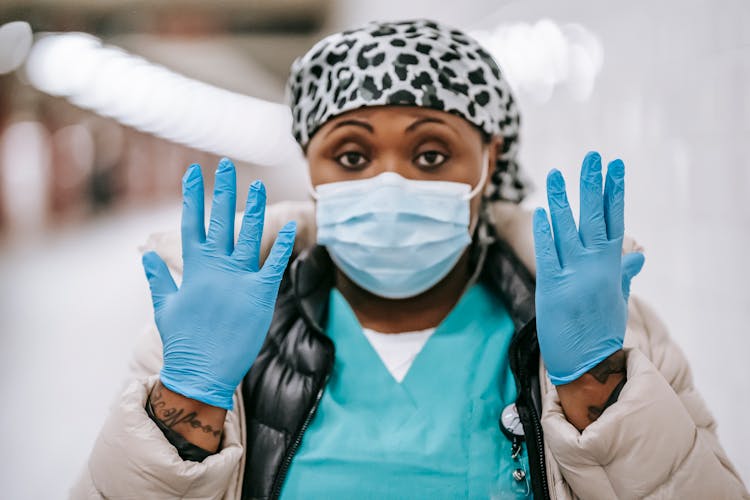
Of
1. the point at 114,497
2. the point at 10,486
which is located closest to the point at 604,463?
the point at 114,497

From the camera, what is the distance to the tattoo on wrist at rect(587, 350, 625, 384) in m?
1.02

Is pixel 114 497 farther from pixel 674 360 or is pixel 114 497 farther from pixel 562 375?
pixel 674 360

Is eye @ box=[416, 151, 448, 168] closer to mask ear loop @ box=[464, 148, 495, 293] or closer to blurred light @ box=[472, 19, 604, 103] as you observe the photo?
mask ear loop @ box=[464, 148, 495, 293]

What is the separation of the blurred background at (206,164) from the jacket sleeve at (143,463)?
1210mm

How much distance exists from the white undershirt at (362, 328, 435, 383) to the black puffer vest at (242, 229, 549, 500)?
116 millimetres

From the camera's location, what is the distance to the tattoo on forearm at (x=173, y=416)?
1023 mm

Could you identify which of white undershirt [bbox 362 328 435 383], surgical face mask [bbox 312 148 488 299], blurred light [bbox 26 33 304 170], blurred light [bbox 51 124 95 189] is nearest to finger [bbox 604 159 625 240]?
surgical face mask [bbox 312 148 488 299]

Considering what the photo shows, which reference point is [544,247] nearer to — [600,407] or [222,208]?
[600,407]

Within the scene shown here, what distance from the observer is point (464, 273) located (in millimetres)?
1399

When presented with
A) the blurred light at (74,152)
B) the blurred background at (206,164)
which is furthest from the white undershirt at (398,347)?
the blurred light at (74,152)

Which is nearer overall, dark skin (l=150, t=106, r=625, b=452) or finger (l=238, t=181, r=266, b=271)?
finger (l=238, t=181, r=266, b=271)

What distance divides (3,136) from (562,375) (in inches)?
124

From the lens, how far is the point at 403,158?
1.27 meters

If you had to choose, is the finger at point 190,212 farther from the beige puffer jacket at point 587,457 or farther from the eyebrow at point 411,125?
the eyebrow at point 411,125
